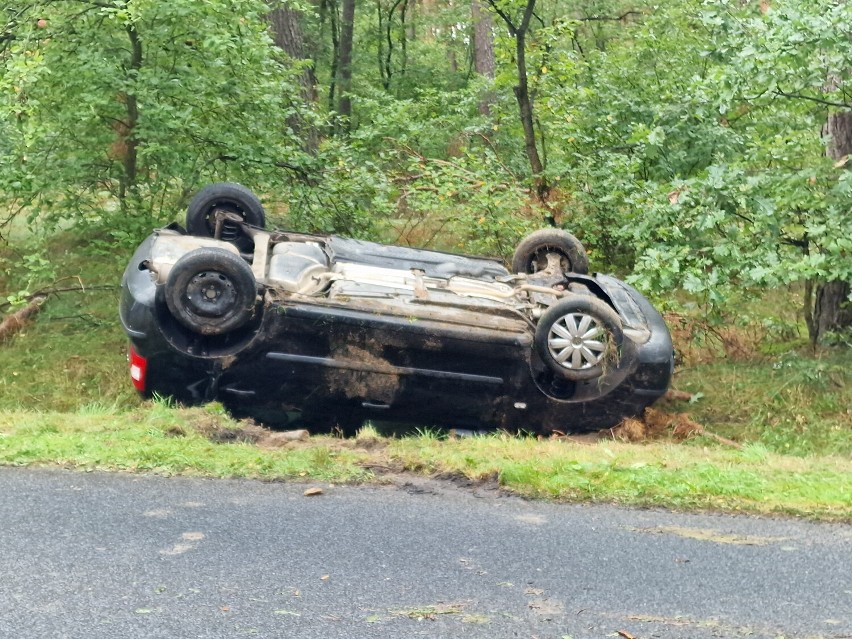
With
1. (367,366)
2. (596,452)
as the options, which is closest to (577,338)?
(596,452)

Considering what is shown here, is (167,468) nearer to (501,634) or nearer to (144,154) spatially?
(501,634)

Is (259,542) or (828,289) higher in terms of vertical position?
(828,289)

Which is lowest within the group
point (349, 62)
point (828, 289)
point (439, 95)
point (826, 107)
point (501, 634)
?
point (501, 634)

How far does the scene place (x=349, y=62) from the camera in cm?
2128

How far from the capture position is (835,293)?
34.0 ft

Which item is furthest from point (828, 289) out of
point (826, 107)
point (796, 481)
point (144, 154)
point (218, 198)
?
point (144, 154)

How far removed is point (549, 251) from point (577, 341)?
8.10ft

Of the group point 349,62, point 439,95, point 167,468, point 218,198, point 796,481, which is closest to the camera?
point 167,468

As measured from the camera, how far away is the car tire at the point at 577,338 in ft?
23.1

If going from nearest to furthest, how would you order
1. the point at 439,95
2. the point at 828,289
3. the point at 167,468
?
the point at 167,468
the point at 828,289
the point at 439,95

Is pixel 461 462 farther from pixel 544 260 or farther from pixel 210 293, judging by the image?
pixel 544 260

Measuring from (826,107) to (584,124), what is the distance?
12.7 ft

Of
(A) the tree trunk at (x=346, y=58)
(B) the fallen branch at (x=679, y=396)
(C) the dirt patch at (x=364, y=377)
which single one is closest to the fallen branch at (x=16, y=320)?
(C) the dirt patch at (x=364, y=377)

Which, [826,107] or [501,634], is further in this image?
[826,107]
